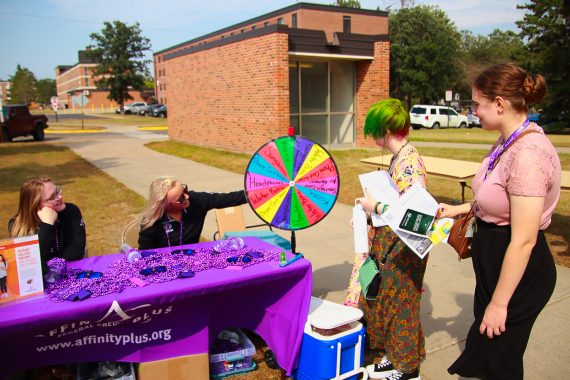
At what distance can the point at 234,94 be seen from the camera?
51.6 feet

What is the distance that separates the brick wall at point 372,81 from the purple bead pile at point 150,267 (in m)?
13.0

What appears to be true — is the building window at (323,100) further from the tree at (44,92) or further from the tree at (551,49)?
the tree at (44,92)

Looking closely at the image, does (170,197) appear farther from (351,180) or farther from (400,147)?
(351,180)

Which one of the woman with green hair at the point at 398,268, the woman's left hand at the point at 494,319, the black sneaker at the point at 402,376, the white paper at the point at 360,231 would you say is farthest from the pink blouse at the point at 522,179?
the black sneaker at the point at 402,376

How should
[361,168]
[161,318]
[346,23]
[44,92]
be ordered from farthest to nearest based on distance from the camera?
[44,92], [346,23], [361,168], [161,318]

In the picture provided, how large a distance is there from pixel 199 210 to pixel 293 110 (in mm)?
11596

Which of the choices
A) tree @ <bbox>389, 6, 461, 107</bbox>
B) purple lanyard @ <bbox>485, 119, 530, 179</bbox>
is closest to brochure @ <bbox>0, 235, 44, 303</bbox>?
purple lanyard @ <bbox>485, 119, 530, 179</bbox>

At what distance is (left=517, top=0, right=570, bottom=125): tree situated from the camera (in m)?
27.1

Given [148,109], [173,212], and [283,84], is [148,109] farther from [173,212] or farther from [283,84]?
[173,212]

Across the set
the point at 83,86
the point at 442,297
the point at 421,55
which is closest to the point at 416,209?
the point at 442,297

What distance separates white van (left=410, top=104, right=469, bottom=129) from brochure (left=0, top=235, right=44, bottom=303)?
30.9 meters

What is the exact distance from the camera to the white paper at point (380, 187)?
272 centimetres

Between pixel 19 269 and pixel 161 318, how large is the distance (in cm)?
82

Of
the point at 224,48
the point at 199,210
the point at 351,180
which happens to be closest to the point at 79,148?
the point at 224,48
